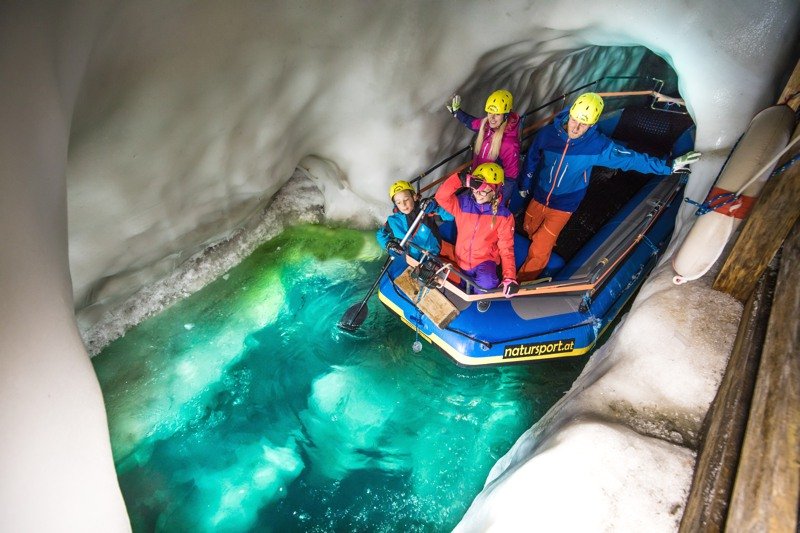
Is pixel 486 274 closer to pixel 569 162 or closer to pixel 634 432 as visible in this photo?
pixel 569 162

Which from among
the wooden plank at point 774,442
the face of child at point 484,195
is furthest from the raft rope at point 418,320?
the wooden plank at point 774,442

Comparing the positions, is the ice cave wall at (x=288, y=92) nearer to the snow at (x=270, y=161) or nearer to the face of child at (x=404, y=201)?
the snow at (x=270, y=161)

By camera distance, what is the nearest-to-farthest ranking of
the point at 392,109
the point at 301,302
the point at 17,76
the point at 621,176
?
1. the point at 17,76
2. the point at 392,109
3. the point at 301,302
4. the point at 621,176

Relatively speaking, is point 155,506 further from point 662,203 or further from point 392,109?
point 662,203

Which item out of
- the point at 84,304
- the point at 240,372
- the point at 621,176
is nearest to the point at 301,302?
the point at 240,372

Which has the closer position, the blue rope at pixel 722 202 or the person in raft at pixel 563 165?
the blue rope at pixel 722 202

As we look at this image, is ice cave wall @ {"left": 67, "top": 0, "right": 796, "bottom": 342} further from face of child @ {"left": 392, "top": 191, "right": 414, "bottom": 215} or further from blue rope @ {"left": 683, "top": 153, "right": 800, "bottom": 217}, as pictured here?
face of child @ {"left": 392, "top": 191, "right": 414, "bottom": 215}
